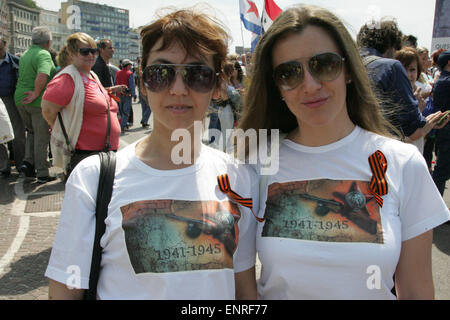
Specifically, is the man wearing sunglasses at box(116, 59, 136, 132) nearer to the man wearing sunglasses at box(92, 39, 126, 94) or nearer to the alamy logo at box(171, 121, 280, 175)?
the man wearing sunglasses at box(92, 39, 126, 94)

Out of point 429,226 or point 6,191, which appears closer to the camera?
point 429,226

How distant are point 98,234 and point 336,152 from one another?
1.02m

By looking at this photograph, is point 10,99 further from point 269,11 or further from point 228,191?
point 228,191

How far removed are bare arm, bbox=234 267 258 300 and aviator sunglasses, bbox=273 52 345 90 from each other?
2.73 feet

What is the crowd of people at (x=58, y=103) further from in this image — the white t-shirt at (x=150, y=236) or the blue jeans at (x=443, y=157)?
the blue jeans at (x=443, y=157)

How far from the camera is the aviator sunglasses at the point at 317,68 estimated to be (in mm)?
1689

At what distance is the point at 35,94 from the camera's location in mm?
6367

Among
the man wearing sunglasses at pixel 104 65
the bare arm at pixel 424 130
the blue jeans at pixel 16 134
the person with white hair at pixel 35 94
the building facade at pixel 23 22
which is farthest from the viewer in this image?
the building facade at pixel 23 22

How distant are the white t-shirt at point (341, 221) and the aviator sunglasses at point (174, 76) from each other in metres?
0.53

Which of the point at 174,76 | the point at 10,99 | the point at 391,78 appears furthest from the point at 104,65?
the point at 174,76

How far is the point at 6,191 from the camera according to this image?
20.3 feet

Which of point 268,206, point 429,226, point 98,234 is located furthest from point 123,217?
point 429,226

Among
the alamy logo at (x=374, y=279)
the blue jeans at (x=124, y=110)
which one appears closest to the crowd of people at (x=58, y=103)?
the blue jeans at (x=124, y=110)

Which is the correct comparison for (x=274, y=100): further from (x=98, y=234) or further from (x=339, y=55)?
(x=98, y=234)
